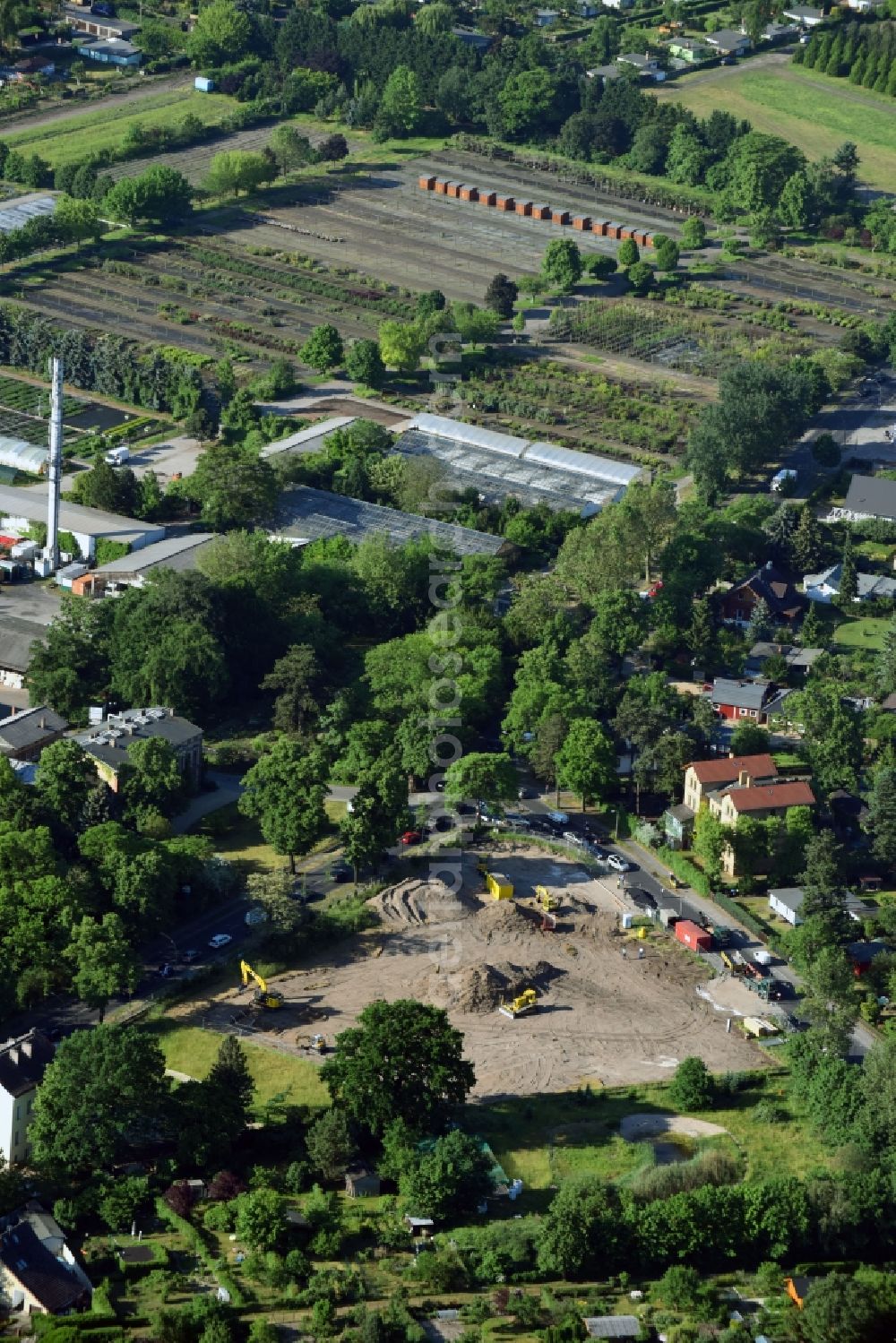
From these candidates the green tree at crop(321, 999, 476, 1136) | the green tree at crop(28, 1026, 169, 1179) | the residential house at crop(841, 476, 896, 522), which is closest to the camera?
the green tree at crop(28, 1026, 169, 1179)

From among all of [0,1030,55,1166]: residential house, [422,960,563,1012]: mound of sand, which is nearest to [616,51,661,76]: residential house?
[422,960,563,1012]: mound of sand

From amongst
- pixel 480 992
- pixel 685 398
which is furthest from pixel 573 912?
pixel 685 398

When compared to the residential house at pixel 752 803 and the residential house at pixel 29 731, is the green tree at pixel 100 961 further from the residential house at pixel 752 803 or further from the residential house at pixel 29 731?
the residential house at pixel 752 803

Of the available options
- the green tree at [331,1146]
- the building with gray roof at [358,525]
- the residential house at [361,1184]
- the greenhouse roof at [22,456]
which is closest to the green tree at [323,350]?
the greenhouse roof at [22,456]

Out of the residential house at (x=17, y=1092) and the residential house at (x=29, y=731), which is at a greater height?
the residential house at (x=29, y=731)

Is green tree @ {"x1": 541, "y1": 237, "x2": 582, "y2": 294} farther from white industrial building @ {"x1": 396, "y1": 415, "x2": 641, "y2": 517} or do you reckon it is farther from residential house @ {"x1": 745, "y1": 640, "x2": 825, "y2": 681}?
residential house @ {"x1": 745, "y1": 640, "x2": 825, "y2": 681}
